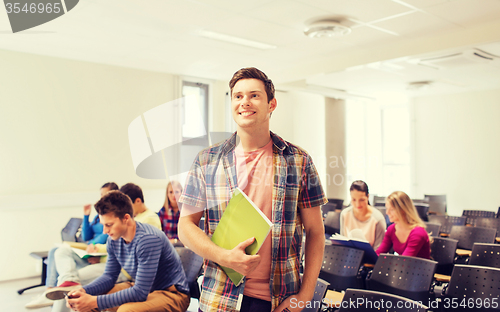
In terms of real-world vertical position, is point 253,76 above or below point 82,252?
above

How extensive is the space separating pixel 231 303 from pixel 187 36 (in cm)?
421

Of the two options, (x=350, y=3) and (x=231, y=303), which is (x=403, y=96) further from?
(x=231, y=303)

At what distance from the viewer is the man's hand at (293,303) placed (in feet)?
4.32

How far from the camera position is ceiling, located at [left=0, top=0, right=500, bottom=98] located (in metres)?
4.04

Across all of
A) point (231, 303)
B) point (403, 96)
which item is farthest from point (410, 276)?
point (403, 96)

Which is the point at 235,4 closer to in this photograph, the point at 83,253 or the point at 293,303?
the point at 83,253

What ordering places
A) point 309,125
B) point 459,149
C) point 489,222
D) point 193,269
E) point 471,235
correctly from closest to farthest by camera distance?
point 193,269 → point 471,235 → point 489,222 → point 309,125 → point 459,149

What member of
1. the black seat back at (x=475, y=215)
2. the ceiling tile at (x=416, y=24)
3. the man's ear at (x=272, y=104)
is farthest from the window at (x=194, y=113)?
the man's ear at (x=272, y=104)

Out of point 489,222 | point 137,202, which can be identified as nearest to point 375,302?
point 137,202

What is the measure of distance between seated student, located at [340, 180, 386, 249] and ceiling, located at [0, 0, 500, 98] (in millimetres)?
1904

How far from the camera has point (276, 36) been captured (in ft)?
16.4

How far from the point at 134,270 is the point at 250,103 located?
1.94 meters

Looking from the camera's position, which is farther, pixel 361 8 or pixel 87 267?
pixel 361 8

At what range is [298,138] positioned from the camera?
8.76 m
